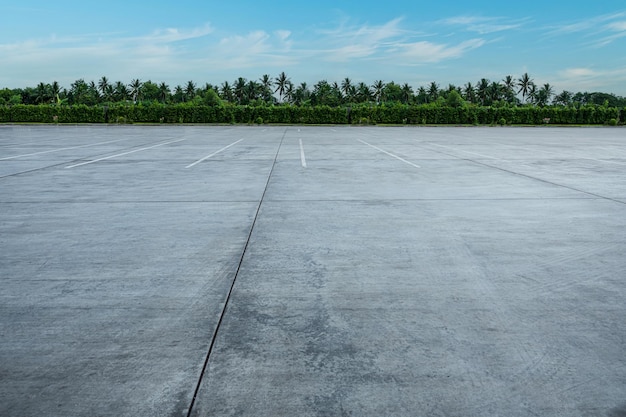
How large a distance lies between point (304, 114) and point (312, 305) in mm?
49555

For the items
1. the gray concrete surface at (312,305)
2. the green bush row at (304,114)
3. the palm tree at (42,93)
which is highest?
the palm tree at (42,93)

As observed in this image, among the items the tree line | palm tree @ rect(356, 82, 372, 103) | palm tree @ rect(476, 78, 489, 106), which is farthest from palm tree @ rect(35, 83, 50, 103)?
palm tree @ rect(476, 78, 489, 106)

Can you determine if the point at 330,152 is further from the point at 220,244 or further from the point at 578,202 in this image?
the point at 220,244

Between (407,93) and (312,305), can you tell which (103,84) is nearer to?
(407,93)

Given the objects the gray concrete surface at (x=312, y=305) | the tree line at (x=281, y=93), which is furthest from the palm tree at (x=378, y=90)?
the gray concrete surface at (x=312, y=305)

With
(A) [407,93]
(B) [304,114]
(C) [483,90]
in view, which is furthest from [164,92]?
(C) [483,90]

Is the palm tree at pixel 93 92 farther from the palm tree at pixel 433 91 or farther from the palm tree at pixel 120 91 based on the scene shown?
the palm tree at pixel 433 91

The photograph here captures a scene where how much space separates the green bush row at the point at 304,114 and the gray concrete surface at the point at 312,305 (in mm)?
43349

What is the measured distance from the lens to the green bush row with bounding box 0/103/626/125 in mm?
48438

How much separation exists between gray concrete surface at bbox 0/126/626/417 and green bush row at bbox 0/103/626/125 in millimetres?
43349

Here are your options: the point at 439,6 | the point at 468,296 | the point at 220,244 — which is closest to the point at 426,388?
the point at 468,296

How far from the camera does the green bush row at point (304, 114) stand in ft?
159

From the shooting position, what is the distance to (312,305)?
3805mm

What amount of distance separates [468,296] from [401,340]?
3.53ft
